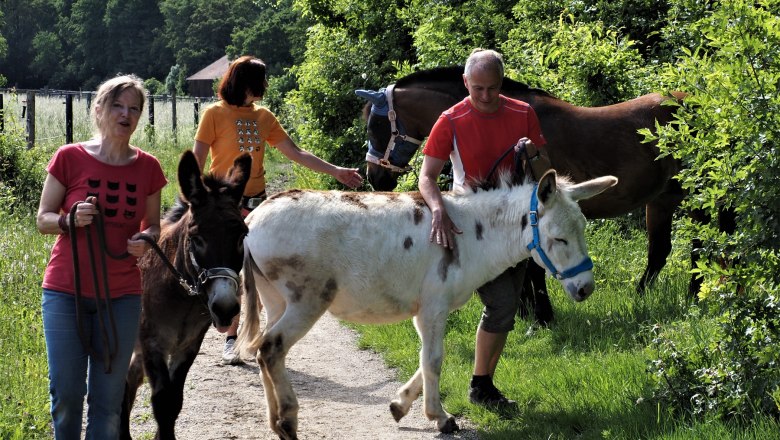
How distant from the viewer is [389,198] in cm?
559

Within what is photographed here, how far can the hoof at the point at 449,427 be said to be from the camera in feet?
18.0

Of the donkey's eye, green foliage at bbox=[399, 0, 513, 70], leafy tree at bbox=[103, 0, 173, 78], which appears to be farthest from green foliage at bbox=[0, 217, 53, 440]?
leafy tree at bbox=[103, 0, 173, 78]

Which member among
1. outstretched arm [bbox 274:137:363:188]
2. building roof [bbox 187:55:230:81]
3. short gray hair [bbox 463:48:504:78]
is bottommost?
building roof [bbox 187:55:230:81]

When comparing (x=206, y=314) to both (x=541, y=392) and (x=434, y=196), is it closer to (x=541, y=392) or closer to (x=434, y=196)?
(x=434, y=196)

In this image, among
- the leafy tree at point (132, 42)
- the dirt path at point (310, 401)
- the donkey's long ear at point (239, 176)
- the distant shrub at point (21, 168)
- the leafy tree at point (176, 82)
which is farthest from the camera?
the leafy tree at point (132, 42)

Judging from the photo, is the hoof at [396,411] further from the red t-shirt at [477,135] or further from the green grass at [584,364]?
the red t-shirt at [477,135]

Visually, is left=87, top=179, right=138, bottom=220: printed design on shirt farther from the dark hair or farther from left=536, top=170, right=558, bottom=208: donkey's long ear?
the dark hair

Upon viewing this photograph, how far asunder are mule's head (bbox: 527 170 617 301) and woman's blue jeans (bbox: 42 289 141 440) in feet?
7.89

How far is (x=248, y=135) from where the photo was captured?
21.6ft


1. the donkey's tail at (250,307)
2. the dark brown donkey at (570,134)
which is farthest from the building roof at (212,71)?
the donkey's tail at (250,307)

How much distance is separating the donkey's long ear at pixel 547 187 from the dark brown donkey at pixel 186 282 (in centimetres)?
170

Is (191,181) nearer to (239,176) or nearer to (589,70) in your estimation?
(239,176)

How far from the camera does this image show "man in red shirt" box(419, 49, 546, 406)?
5402 millimetres

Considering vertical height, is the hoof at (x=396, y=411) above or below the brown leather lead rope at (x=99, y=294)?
below
